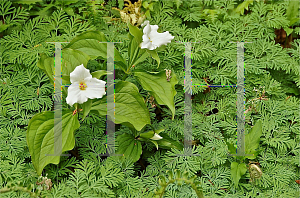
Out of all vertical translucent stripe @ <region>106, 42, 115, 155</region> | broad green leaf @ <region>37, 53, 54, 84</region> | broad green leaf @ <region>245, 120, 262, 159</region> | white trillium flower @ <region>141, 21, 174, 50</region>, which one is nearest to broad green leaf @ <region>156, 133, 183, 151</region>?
vertical translucent stripe @ <region>106, 42, 115, 155</region>

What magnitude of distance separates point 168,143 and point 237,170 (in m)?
0.35

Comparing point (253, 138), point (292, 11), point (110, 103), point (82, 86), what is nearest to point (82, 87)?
point (82, 86)

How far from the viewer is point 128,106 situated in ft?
4.17

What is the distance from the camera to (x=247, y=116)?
150 cm

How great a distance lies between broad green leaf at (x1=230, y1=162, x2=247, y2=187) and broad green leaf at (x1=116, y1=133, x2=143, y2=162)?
17.8 inches

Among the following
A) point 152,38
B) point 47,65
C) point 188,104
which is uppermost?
point 152,38

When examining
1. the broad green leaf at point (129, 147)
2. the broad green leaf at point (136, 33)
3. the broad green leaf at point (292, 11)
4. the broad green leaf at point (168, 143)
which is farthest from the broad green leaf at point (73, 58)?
the broad green leaf at point (292, 11)

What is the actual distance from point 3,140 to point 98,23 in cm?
84

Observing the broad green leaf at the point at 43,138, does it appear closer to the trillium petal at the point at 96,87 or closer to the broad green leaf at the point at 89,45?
the trillium petal at the point at 96,87

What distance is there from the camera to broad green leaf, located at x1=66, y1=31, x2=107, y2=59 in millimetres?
1357

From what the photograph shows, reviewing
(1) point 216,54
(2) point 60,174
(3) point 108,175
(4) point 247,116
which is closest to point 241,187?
(4) point 247,116

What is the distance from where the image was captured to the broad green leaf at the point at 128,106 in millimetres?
1246

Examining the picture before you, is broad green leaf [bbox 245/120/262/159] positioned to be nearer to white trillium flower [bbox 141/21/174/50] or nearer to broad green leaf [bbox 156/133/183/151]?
broad green leaf [bbox 156/133/183/151]

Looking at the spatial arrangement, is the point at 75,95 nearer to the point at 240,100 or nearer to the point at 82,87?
the point at 82,87
